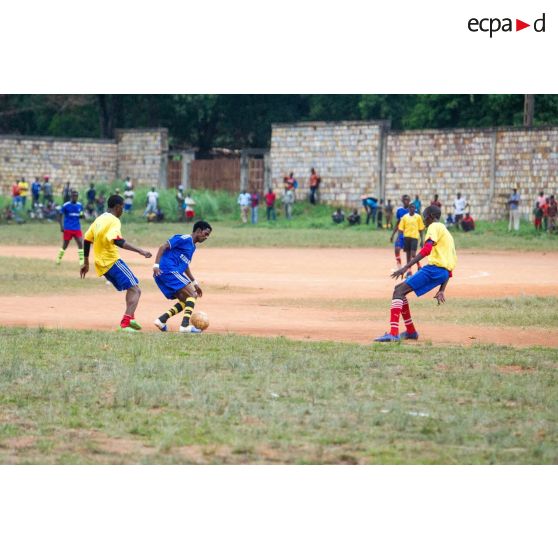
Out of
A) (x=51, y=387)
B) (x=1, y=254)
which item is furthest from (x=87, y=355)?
(x=1, y=254)

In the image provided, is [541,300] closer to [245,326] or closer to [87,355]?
[245,326]

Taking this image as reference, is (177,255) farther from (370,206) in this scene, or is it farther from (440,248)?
(370,206)

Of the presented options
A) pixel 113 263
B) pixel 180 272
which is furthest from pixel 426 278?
pixel 113 263

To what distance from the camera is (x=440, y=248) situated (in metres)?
14.5

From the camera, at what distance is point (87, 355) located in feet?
43.2

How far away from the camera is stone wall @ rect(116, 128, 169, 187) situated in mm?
54969

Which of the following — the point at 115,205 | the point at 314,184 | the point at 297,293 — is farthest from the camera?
the point at 314,184

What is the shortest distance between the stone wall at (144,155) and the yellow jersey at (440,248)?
41331 millimetres

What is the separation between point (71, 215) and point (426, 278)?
13.6 metres

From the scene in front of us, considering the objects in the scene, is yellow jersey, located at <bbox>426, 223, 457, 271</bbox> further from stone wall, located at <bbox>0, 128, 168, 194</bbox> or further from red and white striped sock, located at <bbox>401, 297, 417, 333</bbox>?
stone wall, located at <bbox>0, 128, 168, 194</bbox>

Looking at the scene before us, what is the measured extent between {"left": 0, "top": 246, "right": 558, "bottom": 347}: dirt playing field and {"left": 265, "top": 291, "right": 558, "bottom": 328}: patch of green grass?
0.17 m

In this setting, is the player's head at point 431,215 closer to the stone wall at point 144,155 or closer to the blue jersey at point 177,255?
the blue jersey at point 177,255

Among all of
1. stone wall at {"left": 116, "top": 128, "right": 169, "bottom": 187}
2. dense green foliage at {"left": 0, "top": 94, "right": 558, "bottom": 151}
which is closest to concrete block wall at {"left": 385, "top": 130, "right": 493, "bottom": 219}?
dense green foliage at {"left": 0, "top": 94, "right": 558, "bottom": 151}

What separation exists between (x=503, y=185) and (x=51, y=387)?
114 feet
